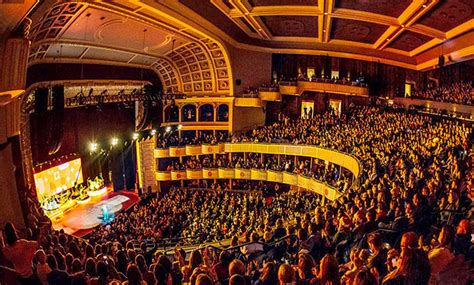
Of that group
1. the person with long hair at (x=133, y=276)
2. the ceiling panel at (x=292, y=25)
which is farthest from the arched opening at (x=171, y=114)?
the person with long hair at (x=133, y=276)

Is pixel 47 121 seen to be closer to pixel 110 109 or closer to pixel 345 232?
pixel 110 109

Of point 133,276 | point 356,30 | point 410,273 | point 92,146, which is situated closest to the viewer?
point 410,273

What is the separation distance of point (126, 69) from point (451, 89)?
13.6m

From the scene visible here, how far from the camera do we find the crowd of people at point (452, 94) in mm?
13455

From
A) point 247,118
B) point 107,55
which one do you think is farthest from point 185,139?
point 107,55

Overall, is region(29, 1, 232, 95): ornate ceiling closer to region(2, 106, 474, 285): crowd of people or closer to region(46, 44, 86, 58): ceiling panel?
region(46, 44, 86, 58): ceiling panel

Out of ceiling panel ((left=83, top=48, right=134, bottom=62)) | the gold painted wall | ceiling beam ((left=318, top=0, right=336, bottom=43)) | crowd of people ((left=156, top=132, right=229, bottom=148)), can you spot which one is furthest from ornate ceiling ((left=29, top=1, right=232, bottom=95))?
ceiling beam ((left=318, top=0, right=336, bottom=43))

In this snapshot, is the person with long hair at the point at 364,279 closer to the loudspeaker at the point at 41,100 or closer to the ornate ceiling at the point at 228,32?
the ornate ceiling at the point at 228,32

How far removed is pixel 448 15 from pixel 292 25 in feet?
21.8

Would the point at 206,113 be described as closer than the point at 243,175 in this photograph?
No

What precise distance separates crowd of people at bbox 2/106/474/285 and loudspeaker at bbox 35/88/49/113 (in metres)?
4.19

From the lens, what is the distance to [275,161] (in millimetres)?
19203

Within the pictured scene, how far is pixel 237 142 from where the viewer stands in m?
20.2

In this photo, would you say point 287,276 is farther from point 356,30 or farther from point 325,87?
point 325,87
